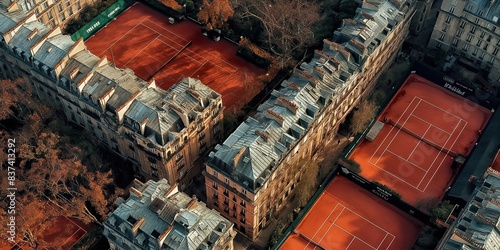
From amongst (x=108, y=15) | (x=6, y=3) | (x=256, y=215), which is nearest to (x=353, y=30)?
(x=256, y=215)

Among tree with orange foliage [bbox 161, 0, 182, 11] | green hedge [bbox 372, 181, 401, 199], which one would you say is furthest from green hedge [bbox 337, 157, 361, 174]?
tree with orange foliage [bbox 161, 0, 182, 11]

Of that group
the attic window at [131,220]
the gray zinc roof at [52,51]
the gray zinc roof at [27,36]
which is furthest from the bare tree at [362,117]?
the gray zinc roof at [27,36]

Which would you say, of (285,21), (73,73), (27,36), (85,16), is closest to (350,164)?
(285,21)

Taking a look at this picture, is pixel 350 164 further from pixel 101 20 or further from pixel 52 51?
pixel 101 20

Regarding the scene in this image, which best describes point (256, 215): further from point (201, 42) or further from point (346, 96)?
point (201, 42)

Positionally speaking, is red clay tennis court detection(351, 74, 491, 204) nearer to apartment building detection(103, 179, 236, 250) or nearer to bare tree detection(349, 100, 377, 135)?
bare tree detection(349, 100, 377, 135)

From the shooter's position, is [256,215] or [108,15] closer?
[256,215]

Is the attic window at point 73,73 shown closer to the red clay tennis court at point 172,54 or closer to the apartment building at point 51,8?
the red clay tennis court at point 172,54
